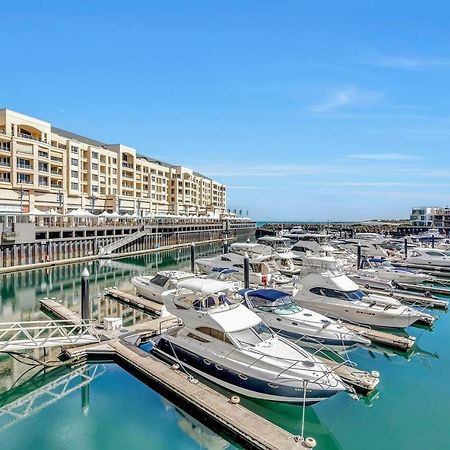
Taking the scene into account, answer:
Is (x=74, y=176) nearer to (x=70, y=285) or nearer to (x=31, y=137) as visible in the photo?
(x=31, y=137)

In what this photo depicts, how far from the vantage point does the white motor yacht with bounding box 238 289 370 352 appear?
15453 millimetres

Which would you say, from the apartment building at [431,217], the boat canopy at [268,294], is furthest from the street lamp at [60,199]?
the apartment building at [431,217]

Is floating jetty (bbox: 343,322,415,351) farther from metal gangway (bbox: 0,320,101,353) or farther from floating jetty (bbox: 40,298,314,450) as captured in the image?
metal gangway (bbox: 0,320,101,353)

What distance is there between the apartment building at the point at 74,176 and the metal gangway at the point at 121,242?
33.3ft

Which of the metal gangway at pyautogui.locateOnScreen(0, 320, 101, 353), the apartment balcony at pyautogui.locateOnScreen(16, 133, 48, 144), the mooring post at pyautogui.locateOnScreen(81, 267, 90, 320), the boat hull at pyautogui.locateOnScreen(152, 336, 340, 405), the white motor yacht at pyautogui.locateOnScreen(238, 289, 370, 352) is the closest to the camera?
the boat hull at pyautogui.locateOnScreen(152, 336, 340, 405)

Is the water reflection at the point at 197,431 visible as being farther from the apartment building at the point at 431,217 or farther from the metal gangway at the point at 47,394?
the apartment building at the point at 431,217

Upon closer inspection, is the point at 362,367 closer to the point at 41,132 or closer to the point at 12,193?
the point at 12,193

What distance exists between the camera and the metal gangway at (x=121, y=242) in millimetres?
49469

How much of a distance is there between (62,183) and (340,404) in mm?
56697

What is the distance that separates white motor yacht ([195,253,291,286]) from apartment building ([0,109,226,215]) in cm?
2422

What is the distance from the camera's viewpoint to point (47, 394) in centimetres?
1243

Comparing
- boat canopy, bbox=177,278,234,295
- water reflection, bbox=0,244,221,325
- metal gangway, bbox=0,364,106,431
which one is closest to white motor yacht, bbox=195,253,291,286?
water reflection, bbox=0,244,221,325

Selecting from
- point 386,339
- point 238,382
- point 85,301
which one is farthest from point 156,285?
point 386,339

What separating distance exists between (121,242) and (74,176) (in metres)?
17.1
